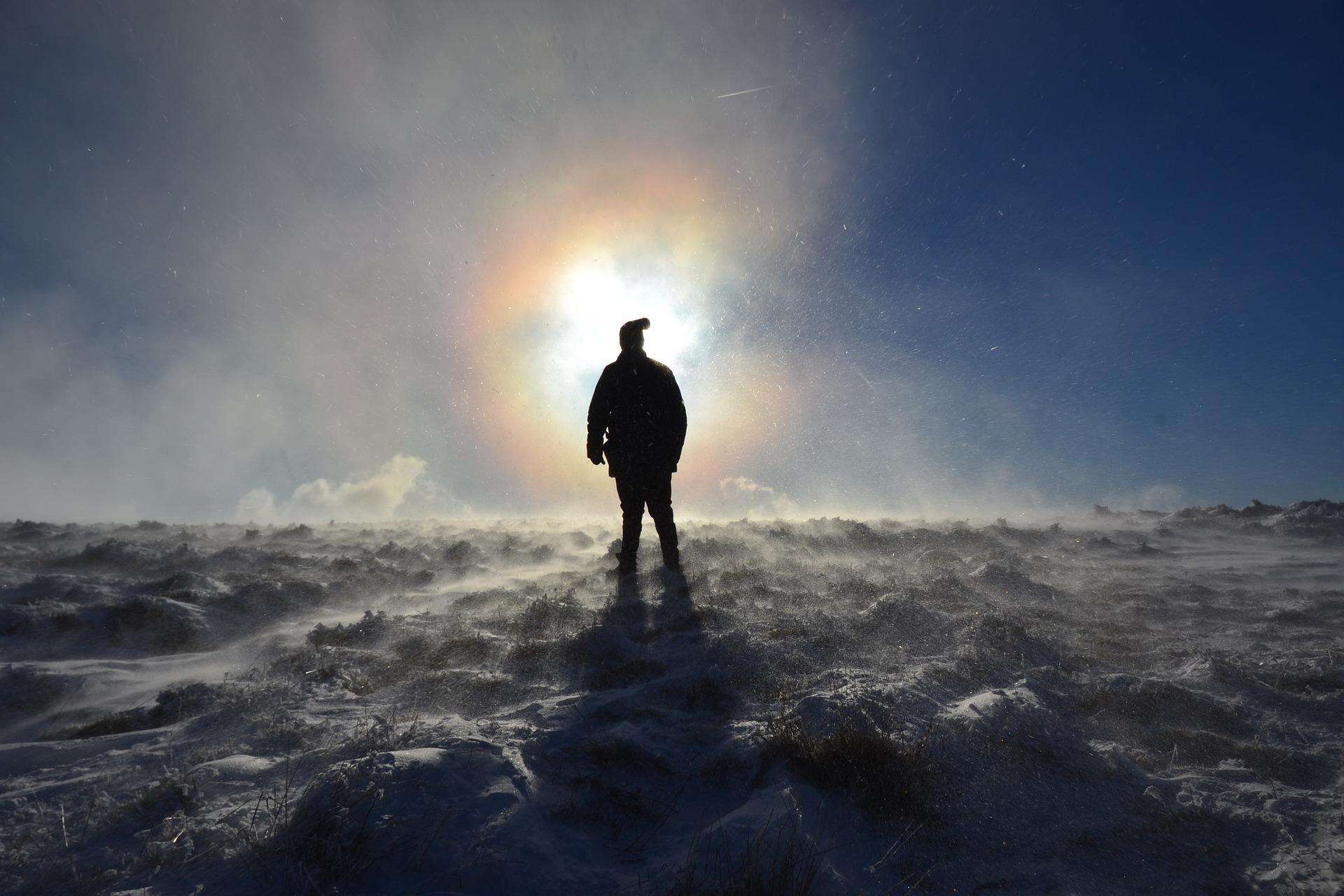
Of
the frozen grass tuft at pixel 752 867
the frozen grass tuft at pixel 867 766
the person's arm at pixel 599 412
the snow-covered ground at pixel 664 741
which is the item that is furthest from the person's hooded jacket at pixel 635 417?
the frozen grass tuft at pixel 752 867

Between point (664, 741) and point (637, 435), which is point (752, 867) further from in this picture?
point (637, 435)

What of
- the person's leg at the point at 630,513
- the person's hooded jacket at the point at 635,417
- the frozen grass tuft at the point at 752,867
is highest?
the person's hooded jacket at the point at 635,417

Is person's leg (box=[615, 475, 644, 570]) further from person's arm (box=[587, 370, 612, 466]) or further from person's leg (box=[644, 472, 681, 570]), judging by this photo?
person's arm (box=[587, 370, 612, 466])

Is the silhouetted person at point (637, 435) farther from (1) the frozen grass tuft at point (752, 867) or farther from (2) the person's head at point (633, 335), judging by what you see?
(1) the frozen grass tuft at point (752, 867)

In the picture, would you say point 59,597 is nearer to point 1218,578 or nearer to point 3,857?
point 3,857

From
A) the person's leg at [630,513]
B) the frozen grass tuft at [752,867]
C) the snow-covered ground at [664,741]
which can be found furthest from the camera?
the person's leg at [630,513]

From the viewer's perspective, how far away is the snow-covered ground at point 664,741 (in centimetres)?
166

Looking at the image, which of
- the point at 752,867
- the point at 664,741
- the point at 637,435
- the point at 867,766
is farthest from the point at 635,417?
the point at 752,867

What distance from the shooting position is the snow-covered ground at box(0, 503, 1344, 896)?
1.66 metres

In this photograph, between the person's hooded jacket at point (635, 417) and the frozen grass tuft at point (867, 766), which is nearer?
the frozen grass tuft at point (867, 766)

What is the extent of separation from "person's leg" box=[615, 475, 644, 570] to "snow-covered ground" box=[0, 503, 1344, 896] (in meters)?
0.92

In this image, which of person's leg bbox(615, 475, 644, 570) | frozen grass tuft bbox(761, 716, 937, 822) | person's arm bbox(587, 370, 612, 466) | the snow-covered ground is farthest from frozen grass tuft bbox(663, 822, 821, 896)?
person's arm bbox(587, 370, 612, 466)

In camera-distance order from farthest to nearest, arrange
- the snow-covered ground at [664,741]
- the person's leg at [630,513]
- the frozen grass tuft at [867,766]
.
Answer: the person's leg at [630,513]
the frozen grass tuft at [867,766]
the snow-covered ground at [664,741]

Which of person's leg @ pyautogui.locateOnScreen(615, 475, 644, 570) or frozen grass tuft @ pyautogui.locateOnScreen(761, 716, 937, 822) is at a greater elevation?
person's leg @ pyautogui.locateOnScreen(615, 475, 644, 570)
